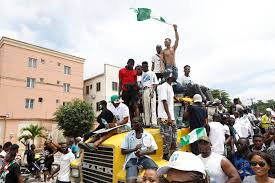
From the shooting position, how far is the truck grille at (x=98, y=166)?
172 inches

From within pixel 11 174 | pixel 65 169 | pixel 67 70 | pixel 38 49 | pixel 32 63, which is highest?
pixel 38 49

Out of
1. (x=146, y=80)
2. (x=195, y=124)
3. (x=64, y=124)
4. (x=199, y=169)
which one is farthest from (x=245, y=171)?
(x=64, y=124)

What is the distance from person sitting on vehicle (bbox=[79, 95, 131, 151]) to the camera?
16.0ft

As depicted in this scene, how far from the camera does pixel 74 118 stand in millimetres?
28844

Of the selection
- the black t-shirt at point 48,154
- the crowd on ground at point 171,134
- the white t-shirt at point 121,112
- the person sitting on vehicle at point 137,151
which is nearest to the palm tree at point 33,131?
the black t-shirt at point 48,154

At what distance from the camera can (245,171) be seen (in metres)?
4.44

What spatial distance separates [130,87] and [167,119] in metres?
1.84

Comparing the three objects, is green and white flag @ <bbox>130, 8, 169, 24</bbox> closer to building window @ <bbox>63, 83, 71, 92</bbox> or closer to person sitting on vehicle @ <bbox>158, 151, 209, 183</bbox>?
person sitting on vehicle @ <bbox>158, 151, 209, 183</bbox>

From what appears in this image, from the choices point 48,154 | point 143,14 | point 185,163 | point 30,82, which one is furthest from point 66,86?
point 185,163

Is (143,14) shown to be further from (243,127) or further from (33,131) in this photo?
(33,131)

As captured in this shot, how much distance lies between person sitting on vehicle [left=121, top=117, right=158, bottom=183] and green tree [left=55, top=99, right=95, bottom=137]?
25.5 m

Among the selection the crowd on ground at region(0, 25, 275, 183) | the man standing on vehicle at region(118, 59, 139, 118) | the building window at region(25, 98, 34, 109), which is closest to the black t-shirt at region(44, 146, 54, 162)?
the crowd on ground at region(0, 25, 275, 183)

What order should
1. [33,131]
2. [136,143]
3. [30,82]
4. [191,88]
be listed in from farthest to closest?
[30,82] < [33,131] < [191,88] < [136,143]

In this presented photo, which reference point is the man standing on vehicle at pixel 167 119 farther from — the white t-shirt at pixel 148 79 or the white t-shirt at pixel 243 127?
the white t-shirt at pixel 243 127
